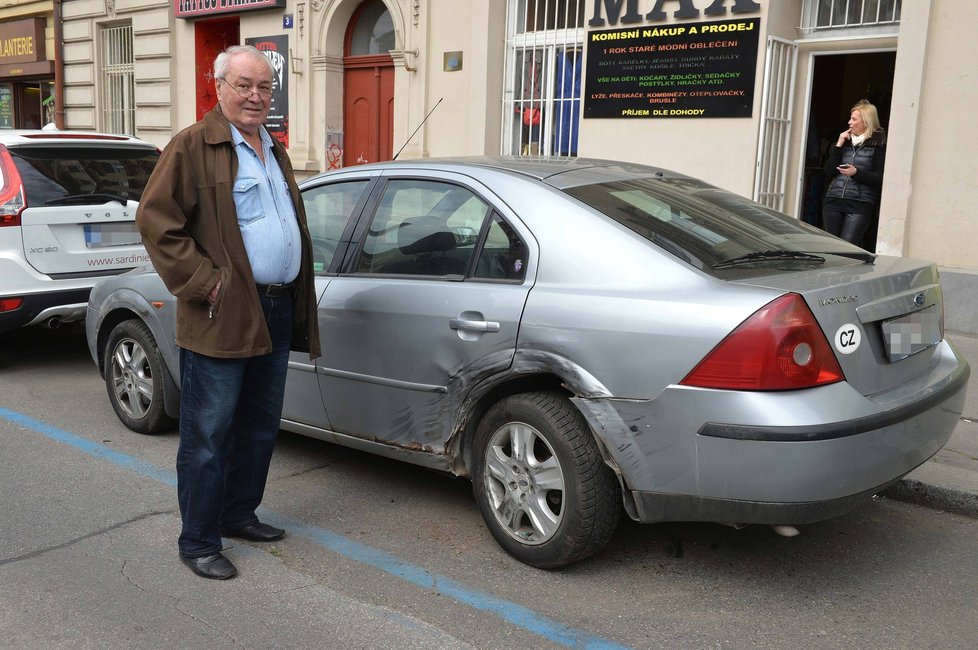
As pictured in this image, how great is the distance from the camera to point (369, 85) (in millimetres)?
12805

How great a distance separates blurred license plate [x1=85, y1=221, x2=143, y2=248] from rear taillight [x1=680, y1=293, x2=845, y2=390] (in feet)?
16.2

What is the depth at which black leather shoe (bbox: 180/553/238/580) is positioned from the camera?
3.50 m

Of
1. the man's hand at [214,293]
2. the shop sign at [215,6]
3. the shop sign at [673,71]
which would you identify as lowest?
the man's hand at [214,293]

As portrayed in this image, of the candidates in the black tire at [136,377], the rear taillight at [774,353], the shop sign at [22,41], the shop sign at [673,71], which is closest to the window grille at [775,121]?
the shop sign at [673,71]

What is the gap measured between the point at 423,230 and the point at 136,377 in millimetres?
2162

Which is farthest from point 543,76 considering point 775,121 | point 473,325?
point 473,325

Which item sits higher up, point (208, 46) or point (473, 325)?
point (208, 46)

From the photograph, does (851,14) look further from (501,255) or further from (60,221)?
(60,221)

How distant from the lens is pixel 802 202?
31.7 feet

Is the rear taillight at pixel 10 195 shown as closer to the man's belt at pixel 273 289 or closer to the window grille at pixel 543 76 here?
the man's belt at pixel 273 289

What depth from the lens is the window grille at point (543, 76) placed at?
33.8 feet

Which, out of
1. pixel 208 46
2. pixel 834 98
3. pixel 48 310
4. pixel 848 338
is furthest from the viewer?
pixel 208 46

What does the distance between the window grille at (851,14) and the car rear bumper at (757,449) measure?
610 cm

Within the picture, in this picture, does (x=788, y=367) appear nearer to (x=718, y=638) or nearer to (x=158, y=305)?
(x=718, y=638)
